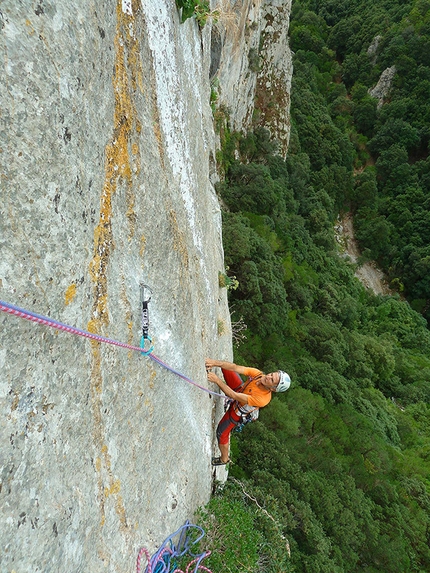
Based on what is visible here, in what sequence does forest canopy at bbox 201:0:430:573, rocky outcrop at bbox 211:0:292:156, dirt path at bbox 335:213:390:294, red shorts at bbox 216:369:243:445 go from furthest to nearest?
dirt path at bbox 335:213:390:294 → rocky outcrop at bbox 211:0:292:156 → forest canopy at bbox 201:0:430:573 → red shorts at bbox 216:369:243:445

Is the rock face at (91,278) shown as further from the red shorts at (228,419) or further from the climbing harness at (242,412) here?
the red shorts at (228,419)

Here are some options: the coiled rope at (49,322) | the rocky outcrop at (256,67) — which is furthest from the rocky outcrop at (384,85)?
the coiled rope at (49,322)

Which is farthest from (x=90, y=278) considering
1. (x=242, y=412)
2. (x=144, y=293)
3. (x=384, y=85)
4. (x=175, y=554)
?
(x=384, y=85)

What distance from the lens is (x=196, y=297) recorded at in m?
5.24

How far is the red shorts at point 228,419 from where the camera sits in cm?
601

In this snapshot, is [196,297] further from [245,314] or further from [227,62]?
[227,62]

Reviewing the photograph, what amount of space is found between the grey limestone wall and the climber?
122 centimetres

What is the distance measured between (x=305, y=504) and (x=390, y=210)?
4039 cm

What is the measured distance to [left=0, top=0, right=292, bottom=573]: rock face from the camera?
199 cm

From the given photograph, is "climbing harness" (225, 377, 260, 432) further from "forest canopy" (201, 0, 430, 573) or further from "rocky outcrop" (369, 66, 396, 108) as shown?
"rocky outcrop" (369, 66, 396, 108)

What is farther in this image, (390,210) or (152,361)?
(390,210)

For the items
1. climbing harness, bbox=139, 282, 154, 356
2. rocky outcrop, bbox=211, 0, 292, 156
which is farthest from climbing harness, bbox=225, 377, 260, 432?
rocky outcrop, bbox=211, 0, 292, 156

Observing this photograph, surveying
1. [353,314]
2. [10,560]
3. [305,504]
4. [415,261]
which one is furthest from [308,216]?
[10,560]

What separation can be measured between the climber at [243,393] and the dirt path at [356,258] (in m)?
36.6
